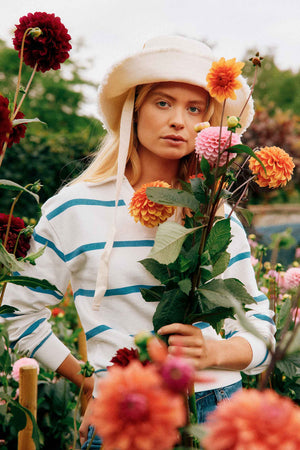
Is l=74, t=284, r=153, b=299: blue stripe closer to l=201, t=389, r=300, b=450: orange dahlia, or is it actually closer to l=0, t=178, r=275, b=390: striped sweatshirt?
l=0, t=178, r=275, b=390: striped sweatshirt

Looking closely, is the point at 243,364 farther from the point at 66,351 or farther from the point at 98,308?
the point at 66,351

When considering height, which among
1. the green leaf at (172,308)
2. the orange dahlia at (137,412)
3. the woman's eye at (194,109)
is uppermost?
the woman's eye at (194,109)

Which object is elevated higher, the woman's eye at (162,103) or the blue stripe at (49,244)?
the woman's eye at (162,103)

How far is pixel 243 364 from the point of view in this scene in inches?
46.8

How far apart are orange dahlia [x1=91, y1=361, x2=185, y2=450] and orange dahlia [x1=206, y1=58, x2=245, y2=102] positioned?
63 centimetres

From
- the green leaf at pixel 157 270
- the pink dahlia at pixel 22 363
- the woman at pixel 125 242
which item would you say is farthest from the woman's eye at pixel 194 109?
the pink dahlia at pixel 22 363

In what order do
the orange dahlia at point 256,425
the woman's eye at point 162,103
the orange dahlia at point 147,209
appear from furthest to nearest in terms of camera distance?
the woman's eye at point 162,103
the orange dahlia at point 147,209
the orange dahlia at point 256,425

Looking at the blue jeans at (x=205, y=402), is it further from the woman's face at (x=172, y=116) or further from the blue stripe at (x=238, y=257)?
the woman's face at (x=172, y=116)

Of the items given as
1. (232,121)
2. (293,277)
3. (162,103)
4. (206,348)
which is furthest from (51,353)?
(293,277)

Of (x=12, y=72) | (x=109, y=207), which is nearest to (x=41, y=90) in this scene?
(x=12, y=72)

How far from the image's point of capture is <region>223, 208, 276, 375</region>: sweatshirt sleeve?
4.05ft

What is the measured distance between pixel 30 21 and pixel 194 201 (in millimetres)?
519

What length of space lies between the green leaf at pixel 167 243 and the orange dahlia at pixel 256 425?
494 mm

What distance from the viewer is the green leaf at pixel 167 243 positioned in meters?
0.85
